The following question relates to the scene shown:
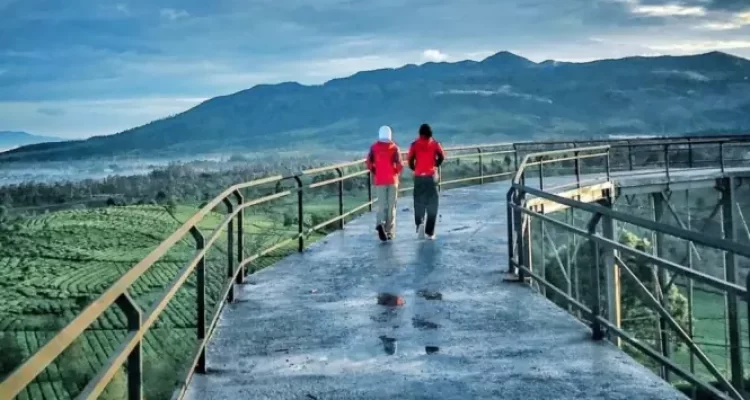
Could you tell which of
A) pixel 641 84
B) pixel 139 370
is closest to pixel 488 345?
pixel 139 370

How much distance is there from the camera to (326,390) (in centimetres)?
455

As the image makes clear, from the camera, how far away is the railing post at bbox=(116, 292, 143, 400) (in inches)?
110

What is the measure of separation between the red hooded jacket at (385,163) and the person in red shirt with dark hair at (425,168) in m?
0.23

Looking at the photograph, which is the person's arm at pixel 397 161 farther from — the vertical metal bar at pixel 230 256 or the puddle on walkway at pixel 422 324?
the puddle on walkway at pixel 422 324

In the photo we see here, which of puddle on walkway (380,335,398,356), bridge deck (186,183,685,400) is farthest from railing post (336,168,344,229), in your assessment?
puddle on walkway (380,335,398,356)

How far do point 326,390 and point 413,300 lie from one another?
8.95 ft

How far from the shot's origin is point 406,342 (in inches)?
222

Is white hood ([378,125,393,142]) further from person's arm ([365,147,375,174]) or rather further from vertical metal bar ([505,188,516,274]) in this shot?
vertical metal bar ([505,188,516,274])

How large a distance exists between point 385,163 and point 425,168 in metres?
0.63

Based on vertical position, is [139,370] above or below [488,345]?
above

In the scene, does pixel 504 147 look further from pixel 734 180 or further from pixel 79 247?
pixel 79 247

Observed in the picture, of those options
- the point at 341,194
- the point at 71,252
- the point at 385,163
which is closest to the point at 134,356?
the point at 385,163

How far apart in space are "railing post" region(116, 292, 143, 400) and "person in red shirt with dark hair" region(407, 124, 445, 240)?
7967mm

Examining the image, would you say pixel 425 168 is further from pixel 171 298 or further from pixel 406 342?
pixel 171 298
